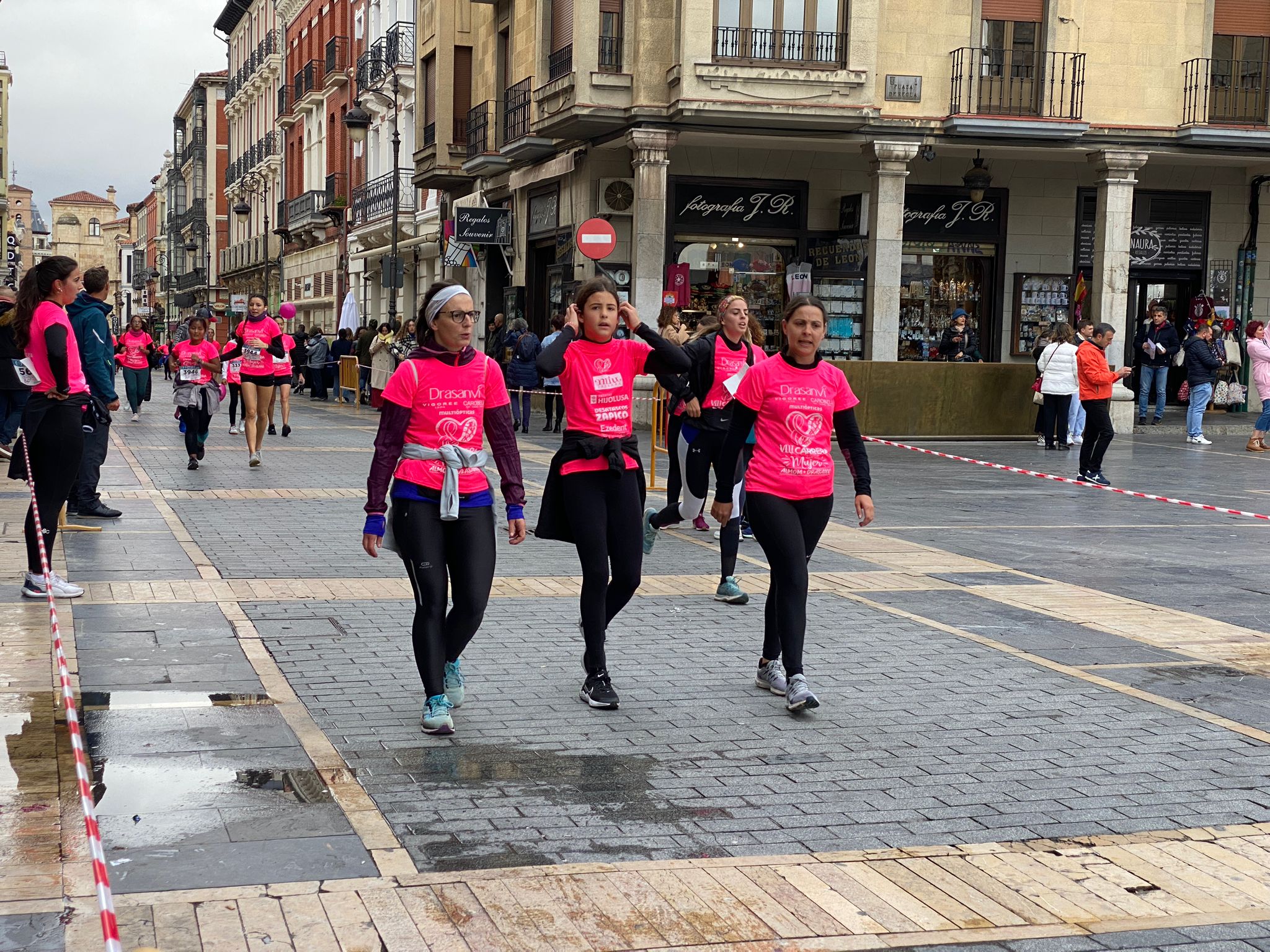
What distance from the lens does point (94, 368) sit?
9891 mm

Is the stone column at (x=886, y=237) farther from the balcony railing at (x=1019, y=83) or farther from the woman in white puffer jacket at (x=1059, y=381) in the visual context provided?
the woman in white puffer jacket at (x=1059, y=381)

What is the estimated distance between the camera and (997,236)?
88.3 feet

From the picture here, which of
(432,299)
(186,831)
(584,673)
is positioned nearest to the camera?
(186,831)

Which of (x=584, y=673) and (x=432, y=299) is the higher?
(x=432, y=299)

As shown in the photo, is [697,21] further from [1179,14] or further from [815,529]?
[815,529]

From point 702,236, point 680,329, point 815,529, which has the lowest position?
point 815,529

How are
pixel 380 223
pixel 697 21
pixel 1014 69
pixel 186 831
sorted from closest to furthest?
pixel 186 831 < pixel 697 21 < pixel 1014 69 < pixel 380 223

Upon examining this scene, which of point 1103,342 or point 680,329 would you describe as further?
point 1103,342

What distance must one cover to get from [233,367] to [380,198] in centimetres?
2350

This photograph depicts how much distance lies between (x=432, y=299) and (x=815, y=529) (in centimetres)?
189

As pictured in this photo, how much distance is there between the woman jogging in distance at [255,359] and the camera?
16500mm

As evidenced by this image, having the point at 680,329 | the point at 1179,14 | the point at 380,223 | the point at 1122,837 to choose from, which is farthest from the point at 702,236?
the point at 1122,837

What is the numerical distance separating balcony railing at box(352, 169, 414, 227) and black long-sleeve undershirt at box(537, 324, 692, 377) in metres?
32.1

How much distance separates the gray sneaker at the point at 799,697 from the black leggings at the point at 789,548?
0.14 feet
